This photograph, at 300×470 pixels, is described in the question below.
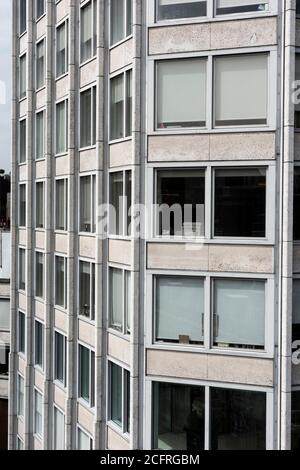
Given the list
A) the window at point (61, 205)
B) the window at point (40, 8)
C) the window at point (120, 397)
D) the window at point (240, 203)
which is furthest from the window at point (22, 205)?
the window at point (240, 203)

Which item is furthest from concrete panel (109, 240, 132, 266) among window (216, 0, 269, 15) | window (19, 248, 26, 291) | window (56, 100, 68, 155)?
window (19, 248, 26, 291)

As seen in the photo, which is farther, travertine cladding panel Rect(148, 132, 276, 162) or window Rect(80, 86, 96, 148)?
window Rect(80, 86, 96, 148)

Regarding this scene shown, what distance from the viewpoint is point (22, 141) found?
77.6ft

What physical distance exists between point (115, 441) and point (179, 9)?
12561 millimetres

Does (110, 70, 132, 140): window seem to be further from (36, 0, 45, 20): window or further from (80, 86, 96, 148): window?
(36, 0, 45, 20): window

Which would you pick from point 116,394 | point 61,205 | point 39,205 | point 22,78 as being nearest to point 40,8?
point 22,78

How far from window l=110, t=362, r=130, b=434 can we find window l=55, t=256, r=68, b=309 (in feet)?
13.7

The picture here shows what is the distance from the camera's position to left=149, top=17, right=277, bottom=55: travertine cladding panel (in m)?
13.5

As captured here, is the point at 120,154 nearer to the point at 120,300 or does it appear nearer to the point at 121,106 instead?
the point at 121,106

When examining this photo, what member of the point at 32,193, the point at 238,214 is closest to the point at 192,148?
the point at 238,214

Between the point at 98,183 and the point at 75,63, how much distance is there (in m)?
4.79

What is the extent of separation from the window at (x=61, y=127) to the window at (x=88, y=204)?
223 cm

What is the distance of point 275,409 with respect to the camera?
44.0 ft

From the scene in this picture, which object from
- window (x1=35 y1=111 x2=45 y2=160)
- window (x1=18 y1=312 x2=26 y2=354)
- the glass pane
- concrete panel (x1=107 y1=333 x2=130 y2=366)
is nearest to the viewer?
concrete panel (x1=107 y1=333 x2=130 y2=366)
